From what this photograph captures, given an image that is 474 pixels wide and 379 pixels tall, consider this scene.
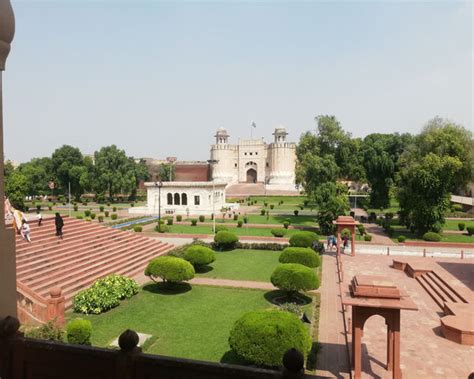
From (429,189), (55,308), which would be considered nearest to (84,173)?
(429,189)

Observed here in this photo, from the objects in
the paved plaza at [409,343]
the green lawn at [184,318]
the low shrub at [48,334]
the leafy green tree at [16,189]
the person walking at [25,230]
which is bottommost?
the paved plaza at [409,343]

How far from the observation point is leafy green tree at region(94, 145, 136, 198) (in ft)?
172

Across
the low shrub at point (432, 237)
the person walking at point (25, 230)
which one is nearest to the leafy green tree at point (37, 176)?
the person walking at point (25, 230)

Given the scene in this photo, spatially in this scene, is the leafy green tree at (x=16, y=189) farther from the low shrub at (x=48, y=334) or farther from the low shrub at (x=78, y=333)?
the low shrub at (x=78, y=333)

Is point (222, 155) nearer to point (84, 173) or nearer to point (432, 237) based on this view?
point (84, 173)

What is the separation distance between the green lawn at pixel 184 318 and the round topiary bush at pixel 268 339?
1222 millimetres

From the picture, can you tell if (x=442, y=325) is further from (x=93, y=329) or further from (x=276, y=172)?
(x=276, y=172)

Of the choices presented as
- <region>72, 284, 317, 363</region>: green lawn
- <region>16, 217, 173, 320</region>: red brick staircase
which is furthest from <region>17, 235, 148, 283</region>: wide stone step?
<region>72, 284, 317, 363</region>: green lawn

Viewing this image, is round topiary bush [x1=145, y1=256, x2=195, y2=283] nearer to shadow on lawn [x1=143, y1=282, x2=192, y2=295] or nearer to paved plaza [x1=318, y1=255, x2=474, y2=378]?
shadow on lawn [x1=143, y1=282, x2=192, y2=295]

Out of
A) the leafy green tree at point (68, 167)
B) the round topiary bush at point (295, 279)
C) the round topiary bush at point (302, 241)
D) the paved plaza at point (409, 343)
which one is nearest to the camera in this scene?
the paved plaza at point (409, 343)

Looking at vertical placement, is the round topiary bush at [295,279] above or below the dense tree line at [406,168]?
below

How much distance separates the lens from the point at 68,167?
5522cm

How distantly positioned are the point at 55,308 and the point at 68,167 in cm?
4923

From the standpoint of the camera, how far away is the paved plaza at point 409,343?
8.41 m
